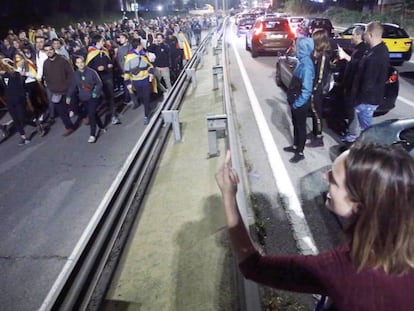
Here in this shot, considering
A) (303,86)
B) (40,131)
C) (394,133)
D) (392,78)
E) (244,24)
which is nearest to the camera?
(394,133)

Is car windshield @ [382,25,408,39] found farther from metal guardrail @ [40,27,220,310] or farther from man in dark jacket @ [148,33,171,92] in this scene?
metal guardrail @ [40,27,220,310]

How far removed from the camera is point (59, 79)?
27.7 feet

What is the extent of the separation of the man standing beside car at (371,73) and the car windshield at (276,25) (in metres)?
12.7

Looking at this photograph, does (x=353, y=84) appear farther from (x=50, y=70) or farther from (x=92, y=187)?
(x=50, y=70)

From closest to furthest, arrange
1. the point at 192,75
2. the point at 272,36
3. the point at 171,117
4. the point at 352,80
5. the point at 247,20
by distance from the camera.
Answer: the point at 352,80 < the point at 171,117 < the point at 192,75 < the point at 272,36 < the point at 247,20

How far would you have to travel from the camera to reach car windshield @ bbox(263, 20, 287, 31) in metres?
17.2

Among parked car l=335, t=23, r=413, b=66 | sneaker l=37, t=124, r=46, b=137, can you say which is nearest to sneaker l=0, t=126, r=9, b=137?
sneaker l=37, t=124, r=46, b=137

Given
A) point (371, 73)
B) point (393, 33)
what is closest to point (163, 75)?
point (371, 73)

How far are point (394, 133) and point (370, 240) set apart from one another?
9.67ft

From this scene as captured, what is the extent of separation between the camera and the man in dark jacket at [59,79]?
8406 mm

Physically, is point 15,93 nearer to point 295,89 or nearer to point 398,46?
point 295,89

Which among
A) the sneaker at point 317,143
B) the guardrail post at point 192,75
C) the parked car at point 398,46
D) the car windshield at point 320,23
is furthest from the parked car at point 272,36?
the sneaker at point 317,143

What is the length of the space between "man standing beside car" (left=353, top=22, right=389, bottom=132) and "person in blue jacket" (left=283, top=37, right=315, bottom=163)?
76cm

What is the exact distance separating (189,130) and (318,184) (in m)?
3.80
